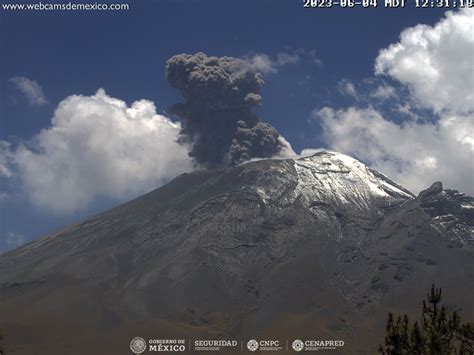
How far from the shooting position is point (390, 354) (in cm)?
3853

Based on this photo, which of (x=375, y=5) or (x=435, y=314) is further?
(x=375, y=5)

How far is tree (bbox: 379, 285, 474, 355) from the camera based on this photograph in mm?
36375

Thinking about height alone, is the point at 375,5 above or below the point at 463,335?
above

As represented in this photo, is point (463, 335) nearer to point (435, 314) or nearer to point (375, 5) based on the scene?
point (435, 314)

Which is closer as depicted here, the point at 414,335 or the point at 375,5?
the point at 414,335

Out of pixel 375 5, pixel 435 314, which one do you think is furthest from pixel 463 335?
pixel 375 5

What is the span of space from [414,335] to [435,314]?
1570 mm

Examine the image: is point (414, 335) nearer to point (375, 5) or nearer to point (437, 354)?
point (437, 354)

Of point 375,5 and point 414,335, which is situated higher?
point 375,5

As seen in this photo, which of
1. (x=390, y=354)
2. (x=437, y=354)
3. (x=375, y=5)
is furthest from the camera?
(x=375, y=5)

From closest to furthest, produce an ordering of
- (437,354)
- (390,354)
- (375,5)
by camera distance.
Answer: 1. (437,354)
2. (390,354)
3. (375,5)

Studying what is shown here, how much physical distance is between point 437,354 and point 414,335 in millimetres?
1970

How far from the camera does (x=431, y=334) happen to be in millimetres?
36625

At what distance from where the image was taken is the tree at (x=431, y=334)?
3638cm
